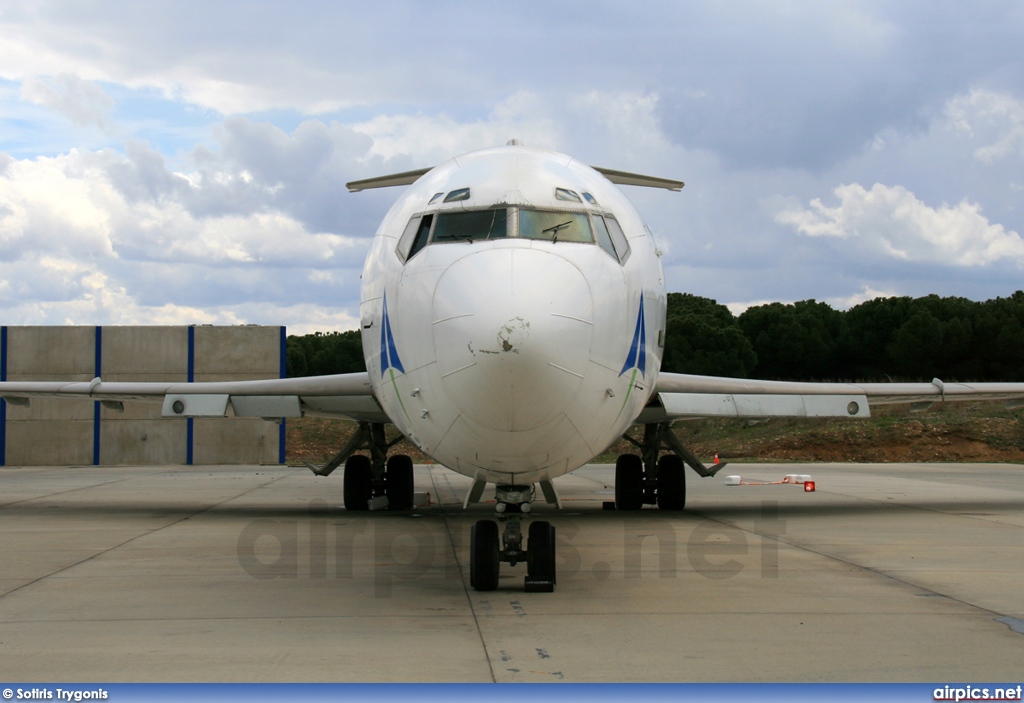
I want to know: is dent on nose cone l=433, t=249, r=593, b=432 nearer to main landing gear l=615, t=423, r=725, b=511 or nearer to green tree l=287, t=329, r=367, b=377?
main landing gear l=615, t=423, r=725, b=511

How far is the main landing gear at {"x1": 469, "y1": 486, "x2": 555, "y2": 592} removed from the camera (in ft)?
25.4

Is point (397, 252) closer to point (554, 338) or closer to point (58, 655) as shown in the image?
point (554, 338)

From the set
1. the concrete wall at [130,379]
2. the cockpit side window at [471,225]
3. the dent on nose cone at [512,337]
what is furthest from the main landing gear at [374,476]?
the concrete wall at [130,379]

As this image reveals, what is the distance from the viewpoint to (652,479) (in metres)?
14.8

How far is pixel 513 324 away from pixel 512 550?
2.32 metres

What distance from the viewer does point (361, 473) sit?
1470 centimetres

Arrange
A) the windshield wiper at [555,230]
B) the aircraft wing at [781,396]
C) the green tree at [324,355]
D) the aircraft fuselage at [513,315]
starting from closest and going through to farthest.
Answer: the aircraft fuselage at [513,315] < the windshield wiper at [555,230] < the aircraft wing at [781,396] < the green tree at [324,355]

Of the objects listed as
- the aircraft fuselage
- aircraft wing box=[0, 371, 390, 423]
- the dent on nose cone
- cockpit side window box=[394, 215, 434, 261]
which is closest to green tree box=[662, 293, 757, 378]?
aircraft wing box=[0, 371, 390, 423]

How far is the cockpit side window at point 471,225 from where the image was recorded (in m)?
7.34

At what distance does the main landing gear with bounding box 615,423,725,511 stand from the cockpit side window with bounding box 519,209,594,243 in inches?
285

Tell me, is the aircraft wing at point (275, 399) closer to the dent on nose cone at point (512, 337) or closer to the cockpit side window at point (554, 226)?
the cockpit side window at point (554, 226)

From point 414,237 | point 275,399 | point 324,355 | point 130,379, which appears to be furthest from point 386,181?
point 324,355

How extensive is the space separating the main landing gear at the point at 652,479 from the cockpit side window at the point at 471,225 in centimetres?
747

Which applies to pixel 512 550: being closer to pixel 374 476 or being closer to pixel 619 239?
pixel 619 239
